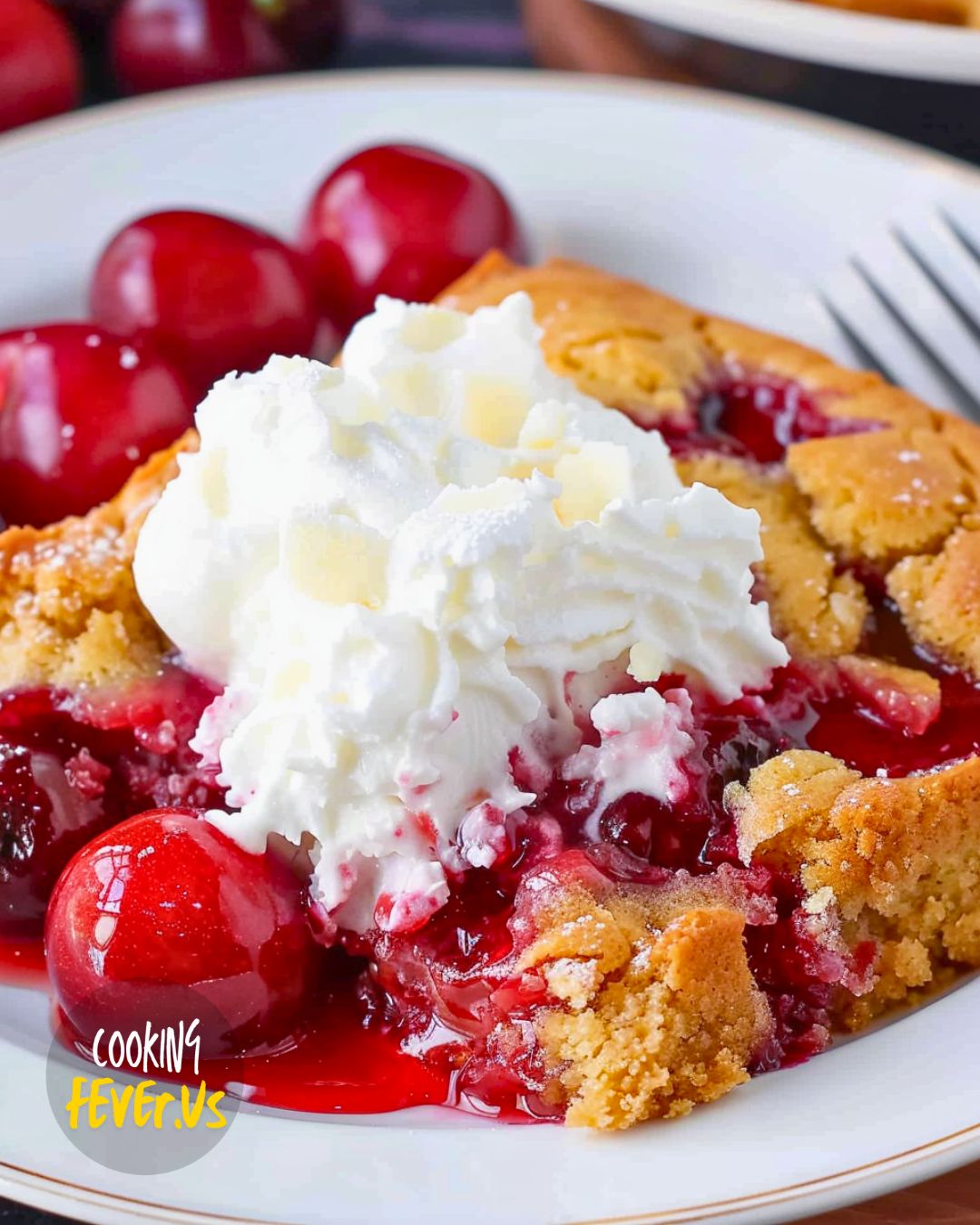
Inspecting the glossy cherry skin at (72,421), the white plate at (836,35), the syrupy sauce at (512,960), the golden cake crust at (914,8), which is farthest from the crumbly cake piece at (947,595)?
the golden cake crust at (914,8)

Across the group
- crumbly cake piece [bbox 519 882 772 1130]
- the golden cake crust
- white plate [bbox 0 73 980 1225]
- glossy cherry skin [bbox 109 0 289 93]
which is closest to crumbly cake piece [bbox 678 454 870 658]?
crumbly cake piece [bbox 519 882 772 1130]

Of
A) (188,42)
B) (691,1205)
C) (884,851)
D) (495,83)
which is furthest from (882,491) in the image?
(188,42)

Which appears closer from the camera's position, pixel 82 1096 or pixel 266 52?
pixel 82 1096

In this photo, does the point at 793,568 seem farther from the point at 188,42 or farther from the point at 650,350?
the point at 188,42

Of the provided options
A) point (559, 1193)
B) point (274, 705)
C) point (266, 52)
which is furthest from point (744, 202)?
point (559, 1193)

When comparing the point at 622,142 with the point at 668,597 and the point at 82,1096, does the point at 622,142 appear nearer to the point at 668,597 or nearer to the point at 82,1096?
the point at 668,597

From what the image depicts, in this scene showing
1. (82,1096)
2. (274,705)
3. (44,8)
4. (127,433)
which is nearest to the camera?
(82,1096)
